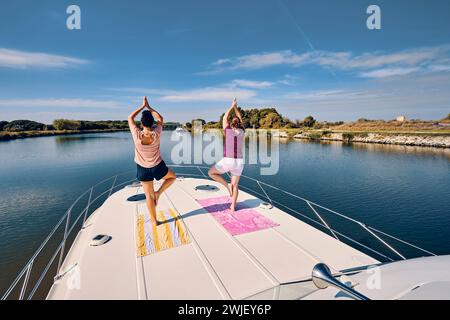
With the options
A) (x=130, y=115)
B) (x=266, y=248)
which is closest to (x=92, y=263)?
(x=130, y=115)

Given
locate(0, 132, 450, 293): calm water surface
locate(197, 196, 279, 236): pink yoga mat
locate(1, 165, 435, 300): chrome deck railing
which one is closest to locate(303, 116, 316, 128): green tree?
locate(0, 132, 450, 293): calm water surface

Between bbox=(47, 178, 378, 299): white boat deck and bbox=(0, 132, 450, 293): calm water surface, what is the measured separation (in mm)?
5147

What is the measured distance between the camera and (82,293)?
2459 mm

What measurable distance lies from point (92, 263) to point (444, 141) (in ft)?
139

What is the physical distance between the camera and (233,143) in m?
4.49

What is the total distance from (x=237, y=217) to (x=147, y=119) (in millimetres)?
2658

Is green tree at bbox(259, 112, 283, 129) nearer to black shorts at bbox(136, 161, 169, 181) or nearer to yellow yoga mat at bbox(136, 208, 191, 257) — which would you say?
yellow yoga mat at bbox(136, 208, 191, 257)

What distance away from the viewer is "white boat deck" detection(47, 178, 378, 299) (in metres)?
2.47

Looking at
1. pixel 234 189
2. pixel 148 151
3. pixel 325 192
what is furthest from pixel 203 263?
pixel 325 192

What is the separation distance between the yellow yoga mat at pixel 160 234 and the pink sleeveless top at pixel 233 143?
1761mm

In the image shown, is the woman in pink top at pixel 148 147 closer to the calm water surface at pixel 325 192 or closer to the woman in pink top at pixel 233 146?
the woman in pink top at pixel 233 146

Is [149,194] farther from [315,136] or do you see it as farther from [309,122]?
[309,122]
